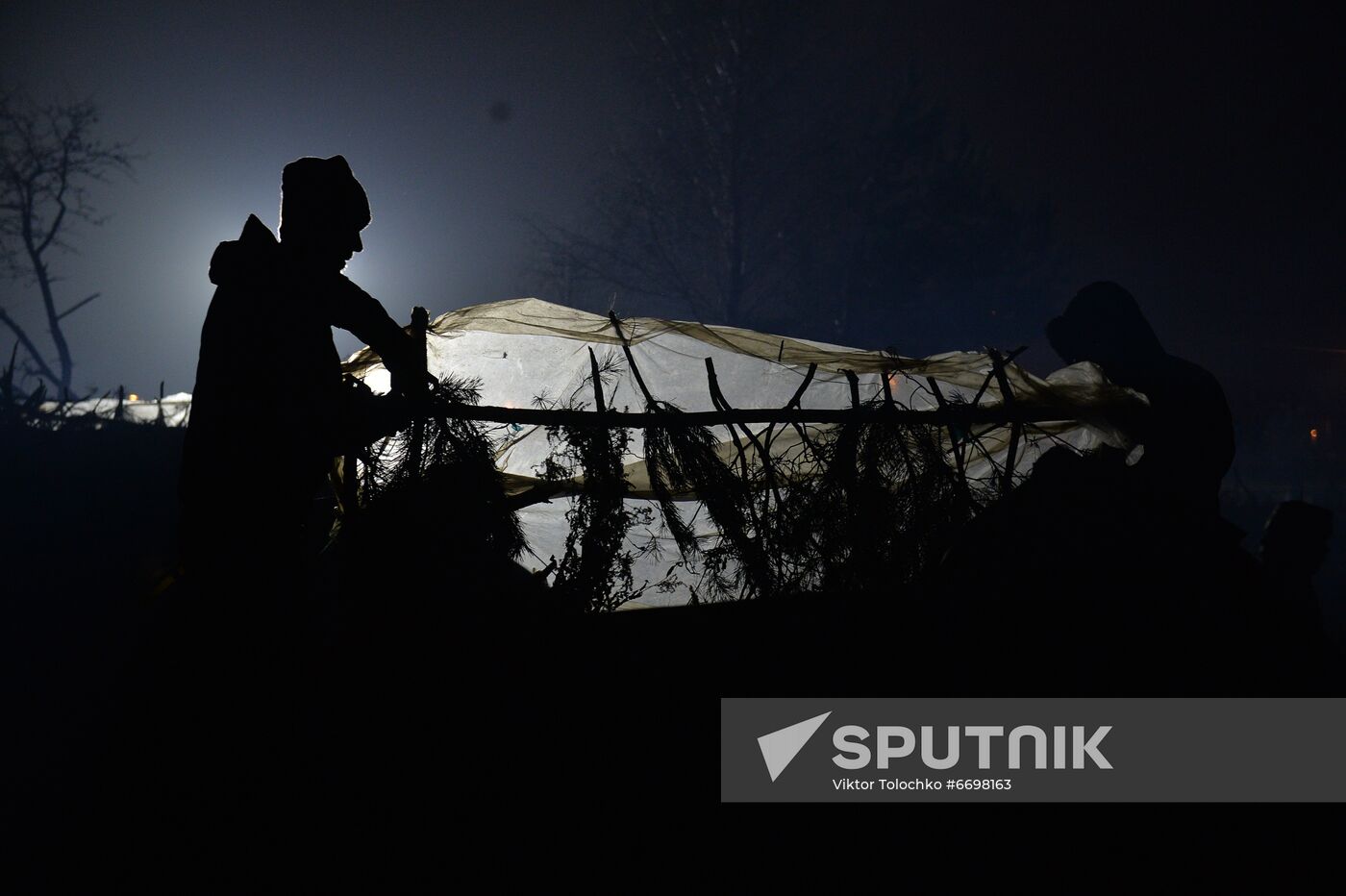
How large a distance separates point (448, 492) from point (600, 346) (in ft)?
4.34

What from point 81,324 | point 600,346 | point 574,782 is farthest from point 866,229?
point 81,324

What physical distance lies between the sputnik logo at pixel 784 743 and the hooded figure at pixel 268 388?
2.36 meters

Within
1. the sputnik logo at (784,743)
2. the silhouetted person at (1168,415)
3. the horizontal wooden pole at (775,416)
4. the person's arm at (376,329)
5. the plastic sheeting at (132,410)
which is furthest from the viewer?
the plastic sheeting at (132,410)

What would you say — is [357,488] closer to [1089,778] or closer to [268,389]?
[268,389]

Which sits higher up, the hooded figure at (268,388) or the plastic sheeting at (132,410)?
the plastic sheeting at (132,410)

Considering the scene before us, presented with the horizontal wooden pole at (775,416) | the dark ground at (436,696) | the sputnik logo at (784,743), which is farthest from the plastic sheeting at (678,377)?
the sputnik logo at (784,743)

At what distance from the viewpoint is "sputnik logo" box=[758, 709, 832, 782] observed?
3.38 metres

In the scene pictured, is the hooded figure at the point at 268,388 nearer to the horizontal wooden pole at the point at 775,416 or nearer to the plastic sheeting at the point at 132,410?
the horizontal wooden pole at the point at 775,416

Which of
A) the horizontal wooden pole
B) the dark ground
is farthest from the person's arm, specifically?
the dark ground

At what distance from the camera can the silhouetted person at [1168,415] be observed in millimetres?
4051

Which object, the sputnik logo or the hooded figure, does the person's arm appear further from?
the sputnik logo

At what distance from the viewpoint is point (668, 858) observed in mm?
3021

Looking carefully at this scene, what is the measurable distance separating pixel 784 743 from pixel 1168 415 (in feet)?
9.67

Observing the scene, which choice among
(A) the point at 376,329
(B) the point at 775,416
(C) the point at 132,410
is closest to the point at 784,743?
(B) the point at 775,416
